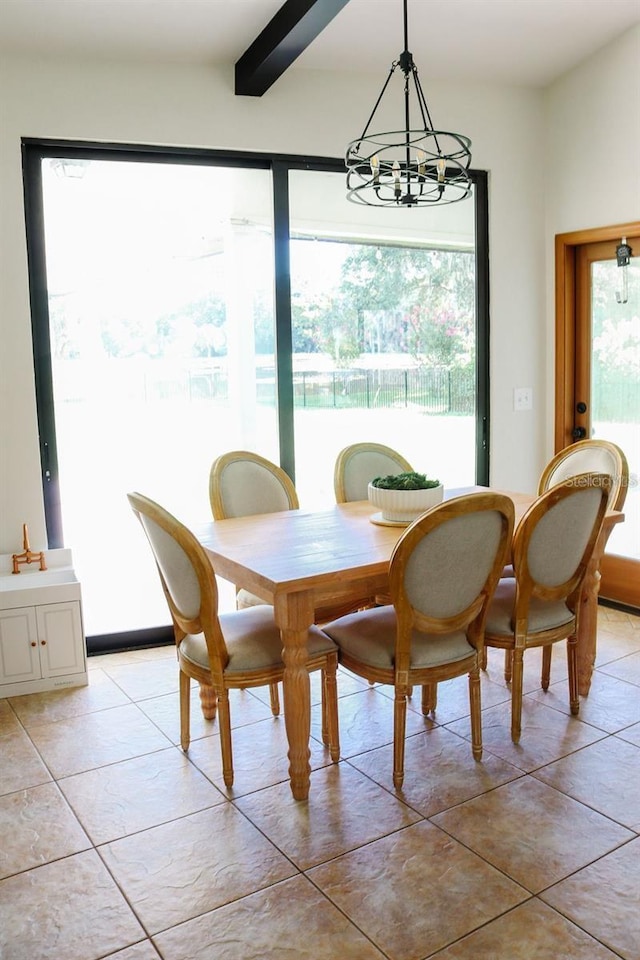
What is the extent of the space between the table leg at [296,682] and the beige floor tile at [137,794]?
272 millimetres

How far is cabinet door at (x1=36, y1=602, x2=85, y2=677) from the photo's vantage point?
3502 mm

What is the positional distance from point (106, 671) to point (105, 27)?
9.05 ft

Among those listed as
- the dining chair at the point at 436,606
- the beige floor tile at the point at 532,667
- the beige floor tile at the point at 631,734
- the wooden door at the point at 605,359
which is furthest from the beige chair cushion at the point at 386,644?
the wooden door at the point at 605,359

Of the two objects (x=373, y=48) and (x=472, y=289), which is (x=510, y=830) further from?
(x=373, y=48)

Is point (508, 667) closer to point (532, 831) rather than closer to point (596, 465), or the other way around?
point (596, 465)

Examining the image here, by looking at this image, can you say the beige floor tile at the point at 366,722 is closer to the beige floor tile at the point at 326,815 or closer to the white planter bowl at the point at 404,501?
the beige floor tile at the point at 326,815

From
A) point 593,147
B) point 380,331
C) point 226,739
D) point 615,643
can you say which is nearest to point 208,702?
point 226,739

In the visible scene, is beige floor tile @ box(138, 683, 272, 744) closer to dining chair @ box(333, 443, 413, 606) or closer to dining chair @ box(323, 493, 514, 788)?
dining chair @ box(323, 493, 514, 788)

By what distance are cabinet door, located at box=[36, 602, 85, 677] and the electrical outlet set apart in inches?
107

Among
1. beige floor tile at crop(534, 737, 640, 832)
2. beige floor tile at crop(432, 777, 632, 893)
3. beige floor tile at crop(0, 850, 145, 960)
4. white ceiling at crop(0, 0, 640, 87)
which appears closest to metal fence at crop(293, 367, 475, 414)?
white ceiling at crop(0, 0, 640, 87)

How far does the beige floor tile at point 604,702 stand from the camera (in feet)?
10.2

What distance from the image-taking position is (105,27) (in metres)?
3.40

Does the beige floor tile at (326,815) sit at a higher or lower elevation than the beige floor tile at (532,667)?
lower

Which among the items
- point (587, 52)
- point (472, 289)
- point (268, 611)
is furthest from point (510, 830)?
point (587, 52)
